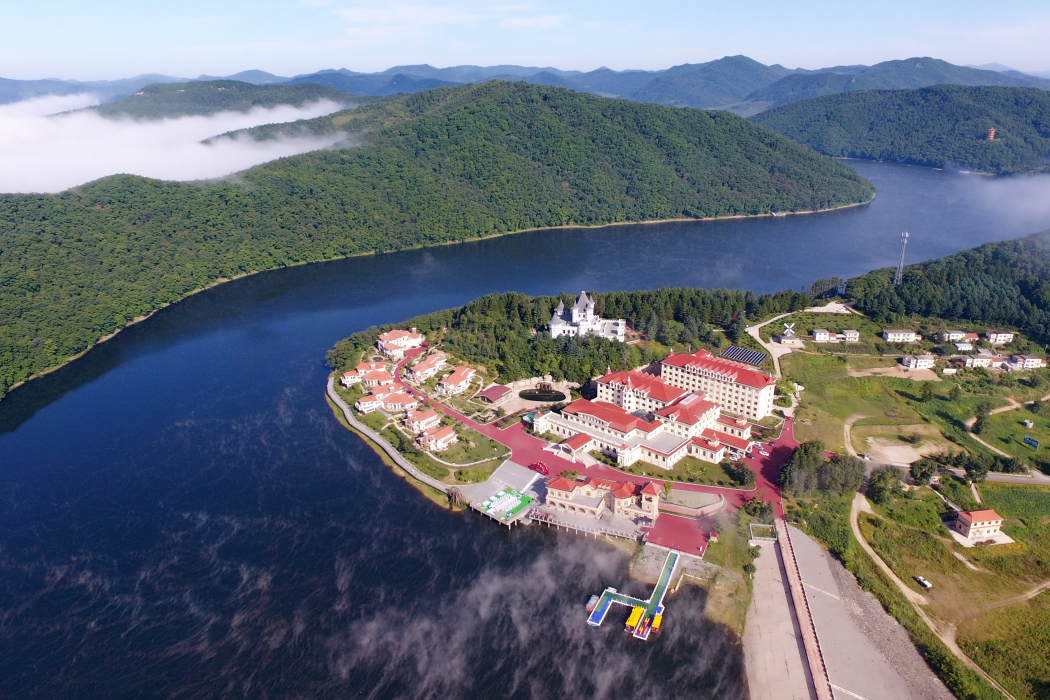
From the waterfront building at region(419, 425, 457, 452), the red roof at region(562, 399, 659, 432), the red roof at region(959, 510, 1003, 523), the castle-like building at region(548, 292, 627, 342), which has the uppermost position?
the castle-like building at region(548, 292, 627, 342)

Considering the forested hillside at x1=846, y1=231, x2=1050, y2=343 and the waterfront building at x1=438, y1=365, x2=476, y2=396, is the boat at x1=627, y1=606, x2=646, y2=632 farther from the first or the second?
the forested hillside at x1=846, y1=231, x2=1050, y2=343

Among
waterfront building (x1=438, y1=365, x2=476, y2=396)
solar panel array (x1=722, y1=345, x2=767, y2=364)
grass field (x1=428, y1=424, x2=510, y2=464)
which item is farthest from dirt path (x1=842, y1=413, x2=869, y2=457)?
waterfront building (x1=438, y1=365, x2=476, y2=396)

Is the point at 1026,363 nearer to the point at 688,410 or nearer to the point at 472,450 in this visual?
the point at 688,410

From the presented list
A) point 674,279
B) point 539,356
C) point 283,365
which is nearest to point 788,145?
point 674,279

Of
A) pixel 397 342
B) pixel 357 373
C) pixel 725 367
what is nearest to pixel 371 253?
pixel 397 342

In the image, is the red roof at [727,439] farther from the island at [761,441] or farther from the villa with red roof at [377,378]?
the villa with red roof at [377,378]

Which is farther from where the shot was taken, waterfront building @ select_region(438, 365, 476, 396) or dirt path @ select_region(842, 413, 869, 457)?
waterfront building @ select_region(438, 365, 476, 396)

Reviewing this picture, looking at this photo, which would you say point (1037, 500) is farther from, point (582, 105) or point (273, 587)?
point (582, 105)
